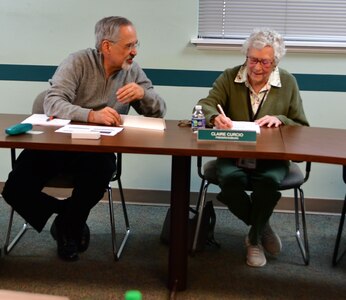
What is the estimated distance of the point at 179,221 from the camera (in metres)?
2.29

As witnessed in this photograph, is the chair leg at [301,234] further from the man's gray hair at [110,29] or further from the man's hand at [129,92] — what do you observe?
the man's gray hair at [110,29]

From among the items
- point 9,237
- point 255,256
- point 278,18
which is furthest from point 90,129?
point 278,18

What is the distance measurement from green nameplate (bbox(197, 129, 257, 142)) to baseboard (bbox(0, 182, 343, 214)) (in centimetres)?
141

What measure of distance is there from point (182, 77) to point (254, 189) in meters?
1.12

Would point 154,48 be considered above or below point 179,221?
above

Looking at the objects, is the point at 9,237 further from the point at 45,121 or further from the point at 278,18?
the point at 278,18

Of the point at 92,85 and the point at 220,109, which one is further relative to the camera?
the point at 92,85

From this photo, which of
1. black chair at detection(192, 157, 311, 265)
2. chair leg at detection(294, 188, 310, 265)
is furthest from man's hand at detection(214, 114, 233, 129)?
chair leg at detection(294, 188, 310, 265)

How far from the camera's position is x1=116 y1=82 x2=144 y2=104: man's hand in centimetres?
254

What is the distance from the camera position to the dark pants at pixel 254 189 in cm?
243

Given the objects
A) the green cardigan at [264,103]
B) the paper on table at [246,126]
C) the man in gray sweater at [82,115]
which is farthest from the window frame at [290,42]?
the paper on table at [246,126]

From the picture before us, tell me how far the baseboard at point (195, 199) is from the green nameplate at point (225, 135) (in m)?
1.41

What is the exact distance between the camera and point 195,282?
2.47 m

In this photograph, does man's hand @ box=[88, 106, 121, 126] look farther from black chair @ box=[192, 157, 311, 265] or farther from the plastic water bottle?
black chair @ box=[192, 157, 311, 265]
